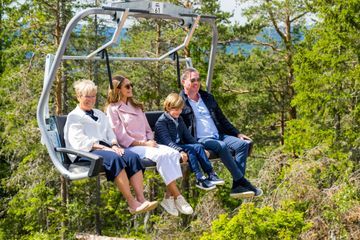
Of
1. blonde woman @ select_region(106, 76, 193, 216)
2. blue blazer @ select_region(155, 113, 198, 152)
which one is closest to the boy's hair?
blue blazer @ select_region(155, 113, 198, 152)

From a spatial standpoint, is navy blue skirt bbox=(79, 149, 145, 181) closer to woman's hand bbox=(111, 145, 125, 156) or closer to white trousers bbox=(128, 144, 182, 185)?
woman's hand bbox=(111, 145, 125, 156)

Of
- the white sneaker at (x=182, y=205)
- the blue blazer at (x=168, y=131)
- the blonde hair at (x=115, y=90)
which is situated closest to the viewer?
the blonde hair at (x=115, y=90)

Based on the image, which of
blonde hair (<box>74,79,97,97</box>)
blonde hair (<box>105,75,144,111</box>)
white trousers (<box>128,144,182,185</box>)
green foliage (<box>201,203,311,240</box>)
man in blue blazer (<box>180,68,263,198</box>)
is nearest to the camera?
blonde hair (<box>74,79,97,97</box>)

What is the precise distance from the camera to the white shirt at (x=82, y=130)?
5.97 metres

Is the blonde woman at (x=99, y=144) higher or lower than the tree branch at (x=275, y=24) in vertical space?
lower

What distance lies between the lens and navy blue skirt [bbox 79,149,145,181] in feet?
19.4

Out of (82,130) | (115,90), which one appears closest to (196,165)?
(115,90)

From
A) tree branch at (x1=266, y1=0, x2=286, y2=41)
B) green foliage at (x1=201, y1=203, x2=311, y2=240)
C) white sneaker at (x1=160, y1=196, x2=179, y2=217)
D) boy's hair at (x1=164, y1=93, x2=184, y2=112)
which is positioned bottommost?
green foliage at (x1=201, y1=203, x2=311, y2=240)

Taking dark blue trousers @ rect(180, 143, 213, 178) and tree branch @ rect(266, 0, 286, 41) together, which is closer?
dark blue trousers @ rect(180, 143, 213, 178)

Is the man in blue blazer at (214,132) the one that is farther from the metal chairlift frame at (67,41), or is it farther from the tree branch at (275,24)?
the tree branch at (275,24)

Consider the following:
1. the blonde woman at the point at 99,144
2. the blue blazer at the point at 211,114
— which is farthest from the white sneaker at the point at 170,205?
the blue blazer at the point at 211,114

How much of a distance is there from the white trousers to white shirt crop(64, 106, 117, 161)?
0.37 metres

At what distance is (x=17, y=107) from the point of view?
65.5 feet

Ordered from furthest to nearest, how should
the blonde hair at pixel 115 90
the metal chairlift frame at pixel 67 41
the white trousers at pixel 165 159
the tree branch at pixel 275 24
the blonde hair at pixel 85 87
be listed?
the tree branch at pixel 275 24, the blonde hair at pixel 115 90, the white trousers at pixel 165 159, the blonde hair at pixel 85 87, the metal chairlift frame at pixel 67 41
